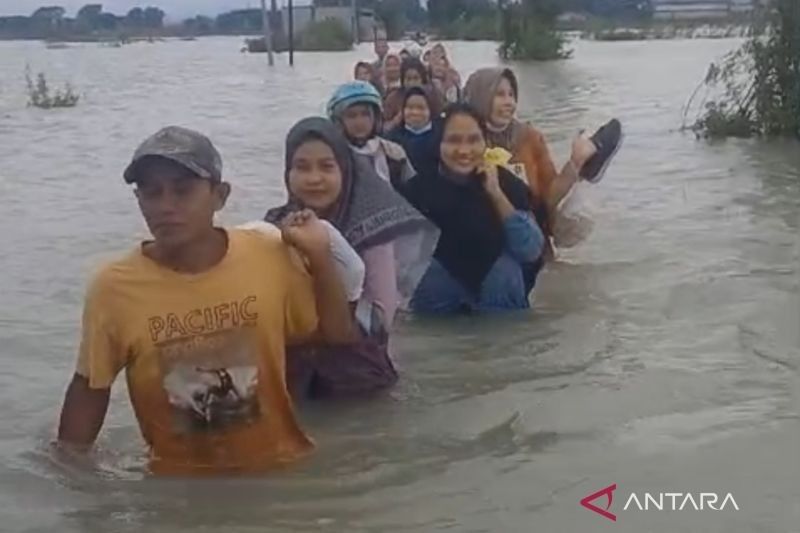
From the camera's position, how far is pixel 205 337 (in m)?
4.92

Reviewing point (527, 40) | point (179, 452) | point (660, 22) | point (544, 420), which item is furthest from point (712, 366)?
point (660, 22)

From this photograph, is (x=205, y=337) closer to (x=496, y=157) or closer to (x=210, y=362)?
(x=210, y=362)

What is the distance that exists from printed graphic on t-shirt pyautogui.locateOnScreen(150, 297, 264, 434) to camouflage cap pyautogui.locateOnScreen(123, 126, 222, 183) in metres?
0.44

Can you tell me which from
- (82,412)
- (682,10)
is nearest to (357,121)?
(82,412)

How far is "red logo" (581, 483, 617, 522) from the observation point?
16.9 feet

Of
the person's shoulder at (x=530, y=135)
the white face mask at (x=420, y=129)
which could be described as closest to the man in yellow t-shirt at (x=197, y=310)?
the white face mask at (x=420, y=129)

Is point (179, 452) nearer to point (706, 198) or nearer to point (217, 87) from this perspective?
point (706, 198)

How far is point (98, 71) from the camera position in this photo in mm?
54188

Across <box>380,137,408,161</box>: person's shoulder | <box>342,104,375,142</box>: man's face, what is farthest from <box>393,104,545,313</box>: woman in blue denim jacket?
<box>342,104,375,142</box>: man's face

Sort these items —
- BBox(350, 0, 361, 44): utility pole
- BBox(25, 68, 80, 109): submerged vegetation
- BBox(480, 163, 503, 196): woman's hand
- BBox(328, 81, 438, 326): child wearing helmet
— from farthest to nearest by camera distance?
1. BBox(350, 0, 361, 44): utility pole
2. BBox(25, 68, 80, 109): submerged vegetation
3. BBox(480, 163, 503, 196): woman's hand
4. BBox(328, 81, 438, 326): child wearing helmet

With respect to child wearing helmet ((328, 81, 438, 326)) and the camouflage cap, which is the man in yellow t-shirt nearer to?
the camouflage cap

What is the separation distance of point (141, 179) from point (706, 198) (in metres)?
9.79

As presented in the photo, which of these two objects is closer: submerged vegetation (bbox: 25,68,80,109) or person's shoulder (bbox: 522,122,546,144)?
person's shoulder (bbox: 522,122,546,144)

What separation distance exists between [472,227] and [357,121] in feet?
2.66
